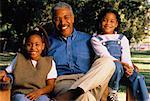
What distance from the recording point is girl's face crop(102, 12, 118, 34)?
15.5 ft

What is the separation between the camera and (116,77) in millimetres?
4211

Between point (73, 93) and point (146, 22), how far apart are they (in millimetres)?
15611

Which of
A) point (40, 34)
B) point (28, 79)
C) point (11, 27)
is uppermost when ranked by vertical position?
point (40, 34)

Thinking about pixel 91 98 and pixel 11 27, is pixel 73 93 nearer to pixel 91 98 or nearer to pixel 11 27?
pixel 91 98

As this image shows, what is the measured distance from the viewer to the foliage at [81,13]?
54.0ft

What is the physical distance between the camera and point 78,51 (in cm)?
457

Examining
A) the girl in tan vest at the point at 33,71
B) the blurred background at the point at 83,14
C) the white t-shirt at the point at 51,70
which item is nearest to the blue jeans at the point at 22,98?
the girl in tan vest at the point at 33,71

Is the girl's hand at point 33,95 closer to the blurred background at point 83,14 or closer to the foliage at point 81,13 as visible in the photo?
the foliage at point 81,13

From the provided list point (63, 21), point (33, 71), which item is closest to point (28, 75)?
point (33, 71)

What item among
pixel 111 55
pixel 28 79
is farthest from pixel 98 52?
pixel 28 79

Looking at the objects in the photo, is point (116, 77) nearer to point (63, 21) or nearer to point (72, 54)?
point (72, 54)

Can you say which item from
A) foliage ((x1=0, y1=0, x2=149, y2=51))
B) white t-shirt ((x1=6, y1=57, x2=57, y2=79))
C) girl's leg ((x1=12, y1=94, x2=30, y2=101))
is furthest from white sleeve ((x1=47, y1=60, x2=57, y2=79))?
foliage ((x1=0, y1=0, x2=149, y2=51))

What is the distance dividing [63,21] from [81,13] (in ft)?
40.4

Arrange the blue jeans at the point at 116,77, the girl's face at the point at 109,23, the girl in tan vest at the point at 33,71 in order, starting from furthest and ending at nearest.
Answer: the girl's face at the point at 109,23
the blue jeans at the point at 116,77
the girl in tan vest at the point at 33,71
